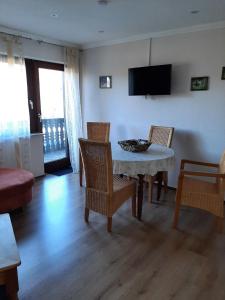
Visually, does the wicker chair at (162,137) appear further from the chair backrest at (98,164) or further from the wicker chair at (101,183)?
the chair backrest at (98,164)

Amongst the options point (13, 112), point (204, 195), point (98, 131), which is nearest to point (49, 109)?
point (13, 112)

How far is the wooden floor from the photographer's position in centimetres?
180

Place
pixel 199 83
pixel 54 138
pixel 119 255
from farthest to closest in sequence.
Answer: pixel 54 138 < pixel 199 83 < pixel 119 255

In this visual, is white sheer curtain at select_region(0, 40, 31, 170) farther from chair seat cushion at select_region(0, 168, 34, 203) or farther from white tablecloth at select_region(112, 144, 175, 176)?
white tablecloth at select_region(112, 144, 175, 176)

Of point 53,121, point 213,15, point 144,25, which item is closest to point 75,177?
point 53,121

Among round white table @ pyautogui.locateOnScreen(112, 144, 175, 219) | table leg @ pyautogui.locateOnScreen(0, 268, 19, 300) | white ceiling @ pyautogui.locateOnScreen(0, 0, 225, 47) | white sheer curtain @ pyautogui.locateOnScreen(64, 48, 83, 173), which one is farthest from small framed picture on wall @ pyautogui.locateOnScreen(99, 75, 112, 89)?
table leg @ pyautogui.locateOnScreen(0, 268, 19, 300)

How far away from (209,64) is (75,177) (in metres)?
2.89

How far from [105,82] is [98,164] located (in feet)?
7.98

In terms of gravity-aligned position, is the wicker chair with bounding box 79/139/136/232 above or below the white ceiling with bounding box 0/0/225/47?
below

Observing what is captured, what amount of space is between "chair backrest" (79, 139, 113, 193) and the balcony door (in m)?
2.17

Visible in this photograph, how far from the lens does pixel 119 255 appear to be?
221 centimetres

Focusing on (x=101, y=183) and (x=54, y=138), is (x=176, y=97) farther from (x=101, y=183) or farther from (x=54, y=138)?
(x=54, y=138)

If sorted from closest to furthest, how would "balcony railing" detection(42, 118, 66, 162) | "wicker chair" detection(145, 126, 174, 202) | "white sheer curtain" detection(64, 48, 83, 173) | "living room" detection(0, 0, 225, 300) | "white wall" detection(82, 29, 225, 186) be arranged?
"living room" detection(0, 0, 225, 300), "white wall" detection(82, 29, 225, 186), "wicker chair" detection(145, 126, 174, 202), "white sheer curtain" detection(64, 48, 83, 173), "balcony railing" detection(42, 118, 66, 162)

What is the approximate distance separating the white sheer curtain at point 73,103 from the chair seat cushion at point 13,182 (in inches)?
60.7
